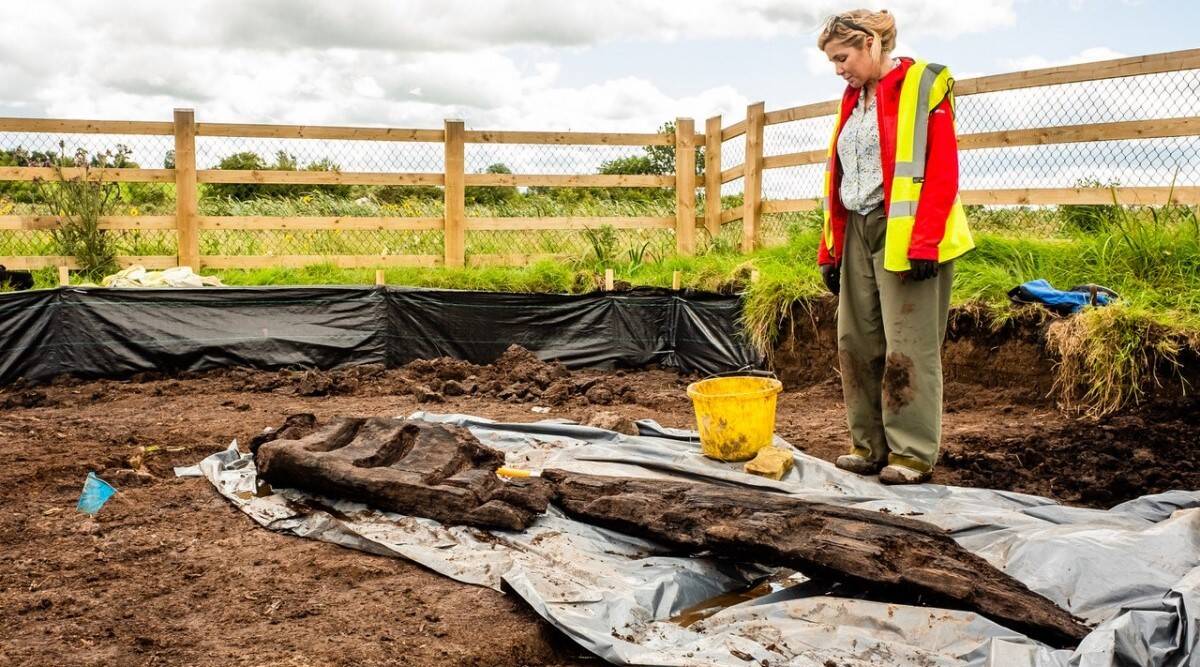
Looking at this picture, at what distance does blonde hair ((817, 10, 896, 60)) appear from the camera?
4.04m

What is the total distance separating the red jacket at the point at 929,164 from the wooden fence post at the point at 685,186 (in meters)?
6.63

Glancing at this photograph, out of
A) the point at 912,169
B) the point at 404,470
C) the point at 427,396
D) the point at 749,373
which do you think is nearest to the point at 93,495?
the point at 404,470

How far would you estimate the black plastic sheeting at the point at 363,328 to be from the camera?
25.0 ft

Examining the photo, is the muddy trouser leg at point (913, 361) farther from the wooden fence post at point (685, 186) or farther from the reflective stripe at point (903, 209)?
the wooden fence post at point (685, 186)

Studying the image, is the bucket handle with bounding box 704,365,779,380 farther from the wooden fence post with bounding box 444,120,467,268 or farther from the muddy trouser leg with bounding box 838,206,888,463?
the wooden fence post with bounding box 444,120,467,268

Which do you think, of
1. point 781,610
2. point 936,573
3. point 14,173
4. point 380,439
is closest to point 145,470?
point 380,439

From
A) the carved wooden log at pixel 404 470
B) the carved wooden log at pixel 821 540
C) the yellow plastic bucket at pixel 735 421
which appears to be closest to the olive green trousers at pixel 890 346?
the yellow plastic bucket at pixel 735 421

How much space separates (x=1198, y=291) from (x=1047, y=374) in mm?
939

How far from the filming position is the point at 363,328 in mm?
7969

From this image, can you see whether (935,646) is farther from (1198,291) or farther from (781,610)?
(1198,291)

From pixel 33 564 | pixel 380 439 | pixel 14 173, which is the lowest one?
pixel 33 564

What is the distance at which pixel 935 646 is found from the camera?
2643 mm

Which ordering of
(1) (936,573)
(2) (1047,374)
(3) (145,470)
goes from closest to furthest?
(1) (936,573) < (3) (145,470) < (2) (1047,374)

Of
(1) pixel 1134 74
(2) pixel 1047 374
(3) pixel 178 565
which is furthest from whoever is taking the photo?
(1) pixel 1134 74
